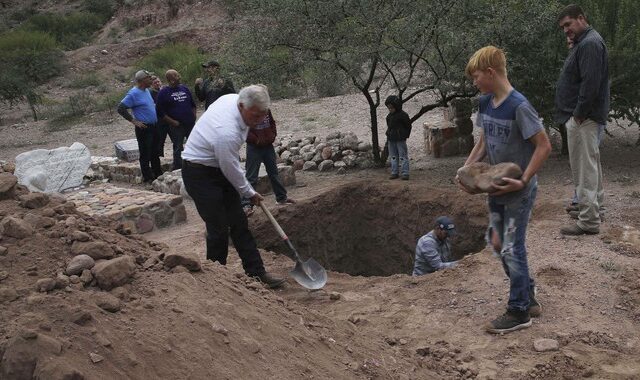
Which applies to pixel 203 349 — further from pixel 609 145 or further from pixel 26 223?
pixel 609 145

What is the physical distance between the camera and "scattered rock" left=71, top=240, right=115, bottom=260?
12.0 feet

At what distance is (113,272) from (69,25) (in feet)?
104

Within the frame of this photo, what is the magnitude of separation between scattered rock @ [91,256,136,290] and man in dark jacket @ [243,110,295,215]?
396cm

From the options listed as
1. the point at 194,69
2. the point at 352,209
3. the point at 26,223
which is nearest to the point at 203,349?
the point at 26,223

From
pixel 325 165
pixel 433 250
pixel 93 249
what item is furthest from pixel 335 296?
pixel 325 165

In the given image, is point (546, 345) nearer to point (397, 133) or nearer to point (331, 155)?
point (397, 133)

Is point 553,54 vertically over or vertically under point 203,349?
over

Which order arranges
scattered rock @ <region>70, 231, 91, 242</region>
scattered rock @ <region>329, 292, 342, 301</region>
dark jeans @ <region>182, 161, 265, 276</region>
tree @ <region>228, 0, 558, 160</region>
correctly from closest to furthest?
scattered rock @ <region>70, 231, 91, 242</region> → dark jeans @ <region>182, 161, 265, 276</region> → scattered rock @ <region>329, 292, 342, 301</region> → tree @ <region>228, 0, 558, 160</region>

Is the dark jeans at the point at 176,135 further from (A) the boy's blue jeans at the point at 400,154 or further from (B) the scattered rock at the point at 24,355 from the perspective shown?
(B) the scattered rock at the point at 24,355

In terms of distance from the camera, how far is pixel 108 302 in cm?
328

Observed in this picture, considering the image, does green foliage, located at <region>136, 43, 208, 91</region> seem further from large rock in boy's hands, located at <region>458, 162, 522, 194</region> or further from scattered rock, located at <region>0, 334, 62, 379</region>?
scattered rock, located at <region>0, 334, 62, 379</region>

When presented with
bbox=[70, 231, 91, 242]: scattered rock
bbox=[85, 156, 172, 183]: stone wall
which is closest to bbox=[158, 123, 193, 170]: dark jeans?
bbox=[85, 156, 172, 183]: stone wall

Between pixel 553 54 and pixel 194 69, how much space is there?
15.4 m

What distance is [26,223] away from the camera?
12.8 feet
